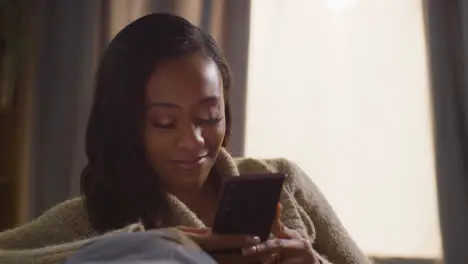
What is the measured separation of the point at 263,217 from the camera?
89 cm

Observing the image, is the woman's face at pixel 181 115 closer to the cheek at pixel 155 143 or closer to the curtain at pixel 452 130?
the cheek at pixel 155 143

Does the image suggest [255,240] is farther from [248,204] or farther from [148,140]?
[148,140]

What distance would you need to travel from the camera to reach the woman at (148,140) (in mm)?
1011

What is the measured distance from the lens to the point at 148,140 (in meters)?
1.02

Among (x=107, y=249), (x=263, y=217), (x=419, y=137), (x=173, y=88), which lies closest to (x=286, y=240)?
(x=263, y=217)

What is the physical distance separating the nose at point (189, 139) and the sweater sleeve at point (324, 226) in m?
0.26

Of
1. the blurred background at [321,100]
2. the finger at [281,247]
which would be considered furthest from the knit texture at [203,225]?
the blurred background at [321,100]

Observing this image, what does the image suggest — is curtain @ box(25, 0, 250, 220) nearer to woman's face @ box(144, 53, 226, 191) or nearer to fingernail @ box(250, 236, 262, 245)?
woman's face @ box(144, 53, 226, 191)

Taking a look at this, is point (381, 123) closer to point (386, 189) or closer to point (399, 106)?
point (399, 106)

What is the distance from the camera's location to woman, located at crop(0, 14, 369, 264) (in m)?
1.01

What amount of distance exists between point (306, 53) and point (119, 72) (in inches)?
29.9

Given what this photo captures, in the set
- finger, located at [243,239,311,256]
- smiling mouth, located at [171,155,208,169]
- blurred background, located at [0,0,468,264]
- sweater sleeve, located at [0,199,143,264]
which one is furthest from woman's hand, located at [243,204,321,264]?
blurred background, located at [0,0,468,264]

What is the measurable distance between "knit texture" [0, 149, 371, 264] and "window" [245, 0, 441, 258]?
0.44m

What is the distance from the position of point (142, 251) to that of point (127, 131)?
0.43m
